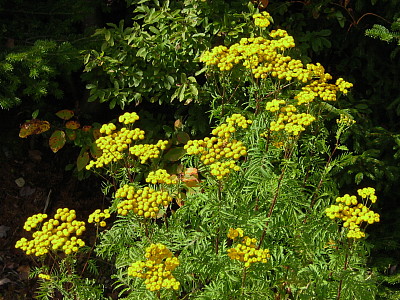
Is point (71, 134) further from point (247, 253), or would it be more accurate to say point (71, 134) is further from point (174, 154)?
point (247, 253)

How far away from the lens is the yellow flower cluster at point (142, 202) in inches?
104

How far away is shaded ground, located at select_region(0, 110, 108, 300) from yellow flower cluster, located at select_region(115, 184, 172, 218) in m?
2.08

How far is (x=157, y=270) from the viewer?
2.52 metres

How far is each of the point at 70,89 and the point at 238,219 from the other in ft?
9.17

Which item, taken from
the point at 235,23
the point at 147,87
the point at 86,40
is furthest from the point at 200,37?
the point at 86,40

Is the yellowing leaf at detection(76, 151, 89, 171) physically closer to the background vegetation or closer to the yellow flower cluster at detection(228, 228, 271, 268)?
the background vegetation

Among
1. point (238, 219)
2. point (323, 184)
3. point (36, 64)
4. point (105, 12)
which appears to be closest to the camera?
point (238, 219)

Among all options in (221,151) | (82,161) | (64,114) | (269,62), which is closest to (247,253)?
(221,151)

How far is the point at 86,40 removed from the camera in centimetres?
430

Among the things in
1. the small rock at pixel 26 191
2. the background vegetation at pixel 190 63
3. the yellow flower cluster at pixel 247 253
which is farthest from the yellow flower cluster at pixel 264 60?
the small rock at pixel 26 191

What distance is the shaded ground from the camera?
14.9ft

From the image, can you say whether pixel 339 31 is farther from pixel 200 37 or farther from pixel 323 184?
pixel 323 184

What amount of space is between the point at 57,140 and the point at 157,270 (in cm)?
223

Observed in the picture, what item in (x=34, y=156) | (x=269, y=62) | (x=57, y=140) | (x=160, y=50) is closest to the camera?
(x=269, y=62)
